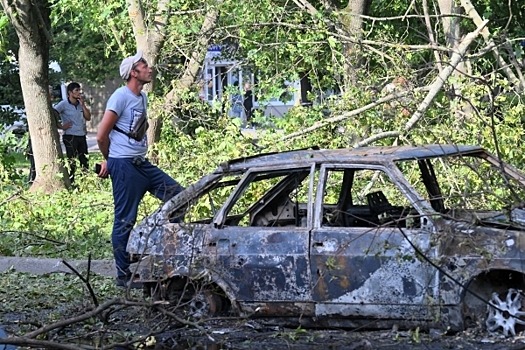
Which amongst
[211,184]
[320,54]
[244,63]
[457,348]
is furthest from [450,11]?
[457,348]

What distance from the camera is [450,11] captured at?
41.2 ft

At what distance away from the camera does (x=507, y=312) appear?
628 cm

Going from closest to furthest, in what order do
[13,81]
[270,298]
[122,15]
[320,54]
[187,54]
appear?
[270,298] < [320,54] < [187,54] < [122,15] < [13,81]

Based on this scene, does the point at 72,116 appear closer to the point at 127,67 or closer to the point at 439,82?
the point at 439,82

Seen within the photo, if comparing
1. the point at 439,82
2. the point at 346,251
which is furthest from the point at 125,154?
the point at 439,82

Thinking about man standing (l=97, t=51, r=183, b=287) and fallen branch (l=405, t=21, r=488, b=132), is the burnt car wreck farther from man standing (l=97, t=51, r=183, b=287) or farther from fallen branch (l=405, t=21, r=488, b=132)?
fallen branch (l=405, t=21, r=488, b=132)

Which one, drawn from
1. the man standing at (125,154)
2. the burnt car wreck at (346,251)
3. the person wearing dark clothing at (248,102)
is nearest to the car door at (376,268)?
the burnt car wreck at (346,251)

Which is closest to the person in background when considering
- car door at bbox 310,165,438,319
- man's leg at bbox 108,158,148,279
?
man's leg at bbox 108,158,148,279

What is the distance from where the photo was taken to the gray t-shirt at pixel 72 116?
15.9m

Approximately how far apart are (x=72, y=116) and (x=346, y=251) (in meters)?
10.2

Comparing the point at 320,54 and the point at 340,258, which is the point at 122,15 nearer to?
the point at 320,54

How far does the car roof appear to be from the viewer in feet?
22.5

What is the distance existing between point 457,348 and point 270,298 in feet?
4.27

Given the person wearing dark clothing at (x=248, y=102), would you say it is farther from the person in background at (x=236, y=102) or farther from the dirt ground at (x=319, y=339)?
the dirt ground at (x=319, y=339)
